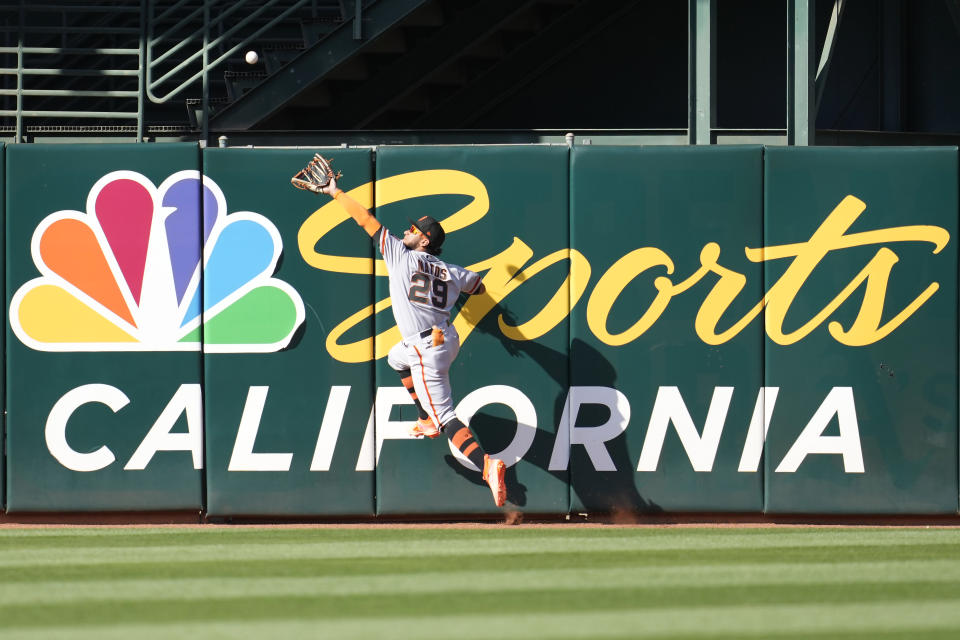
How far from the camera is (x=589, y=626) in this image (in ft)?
17.7

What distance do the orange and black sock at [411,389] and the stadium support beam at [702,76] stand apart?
5379mm

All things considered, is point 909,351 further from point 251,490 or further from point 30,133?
point 30,133

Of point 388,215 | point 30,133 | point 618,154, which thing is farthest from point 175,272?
point 30,133

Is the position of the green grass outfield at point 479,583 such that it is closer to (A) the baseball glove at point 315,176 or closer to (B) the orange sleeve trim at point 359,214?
(B) the orange sleeve trim at point 359,214

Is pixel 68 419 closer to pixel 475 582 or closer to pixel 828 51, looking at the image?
pixel 475 582

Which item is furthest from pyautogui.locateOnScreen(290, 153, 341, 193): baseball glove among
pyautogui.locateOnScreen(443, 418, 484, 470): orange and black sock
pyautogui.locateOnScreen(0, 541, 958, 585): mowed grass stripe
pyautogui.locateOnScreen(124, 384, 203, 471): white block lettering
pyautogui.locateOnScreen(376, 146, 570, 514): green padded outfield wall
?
pyautogui.locateOnScreen(0, 541, 958, 585): mowed grass stripe

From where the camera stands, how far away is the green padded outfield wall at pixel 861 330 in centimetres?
821

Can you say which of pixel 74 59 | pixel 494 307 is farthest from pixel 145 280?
pixel 74 59

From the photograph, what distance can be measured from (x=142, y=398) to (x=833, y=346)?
4.77 metres

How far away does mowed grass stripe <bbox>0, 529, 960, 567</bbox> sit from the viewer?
22.9 ft

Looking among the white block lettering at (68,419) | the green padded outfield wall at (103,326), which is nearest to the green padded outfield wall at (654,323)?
the green padded outfield wall at (103,326)

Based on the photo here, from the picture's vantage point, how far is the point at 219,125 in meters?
14.1

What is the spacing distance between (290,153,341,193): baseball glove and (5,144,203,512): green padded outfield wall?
738 millimetres

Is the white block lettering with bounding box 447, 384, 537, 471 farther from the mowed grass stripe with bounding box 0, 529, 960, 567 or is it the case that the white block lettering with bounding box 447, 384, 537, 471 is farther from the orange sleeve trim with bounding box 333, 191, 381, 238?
the orange sleeve trim with bounding box 333, 191, 381, 238
